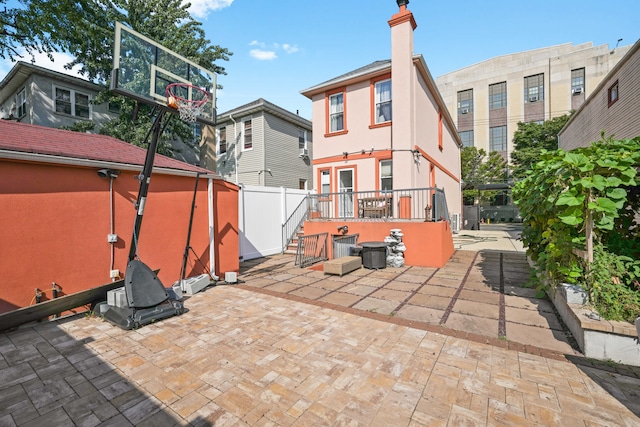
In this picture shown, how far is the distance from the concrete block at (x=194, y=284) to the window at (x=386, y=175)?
6.93 metres

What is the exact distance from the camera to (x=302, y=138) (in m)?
17.4

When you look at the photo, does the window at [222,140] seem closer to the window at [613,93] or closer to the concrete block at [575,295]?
the concrete block at [575,295]

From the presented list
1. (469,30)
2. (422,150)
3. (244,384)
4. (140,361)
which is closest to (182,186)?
(140,361)

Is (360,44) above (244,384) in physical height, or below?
above

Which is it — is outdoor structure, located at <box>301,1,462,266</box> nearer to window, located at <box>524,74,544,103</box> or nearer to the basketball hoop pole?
the basketball hoop pole

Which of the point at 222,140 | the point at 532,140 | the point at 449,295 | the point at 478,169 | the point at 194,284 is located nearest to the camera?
the point at 449,295

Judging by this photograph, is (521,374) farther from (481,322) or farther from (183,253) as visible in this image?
(183,253)

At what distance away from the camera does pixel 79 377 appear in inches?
112

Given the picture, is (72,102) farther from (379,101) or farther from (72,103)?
(379,101)

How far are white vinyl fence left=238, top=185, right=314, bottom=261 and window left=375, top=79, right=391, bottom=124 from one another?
4.42m

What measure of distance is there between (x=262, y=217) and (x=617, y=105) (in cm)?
1166

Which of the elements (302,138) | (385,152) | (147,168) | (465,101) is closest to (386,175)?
(385,152)

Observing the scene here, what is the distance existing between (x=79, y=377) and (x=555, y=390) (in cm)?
461

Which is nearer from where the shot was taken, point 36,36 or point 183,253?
point 183,253
